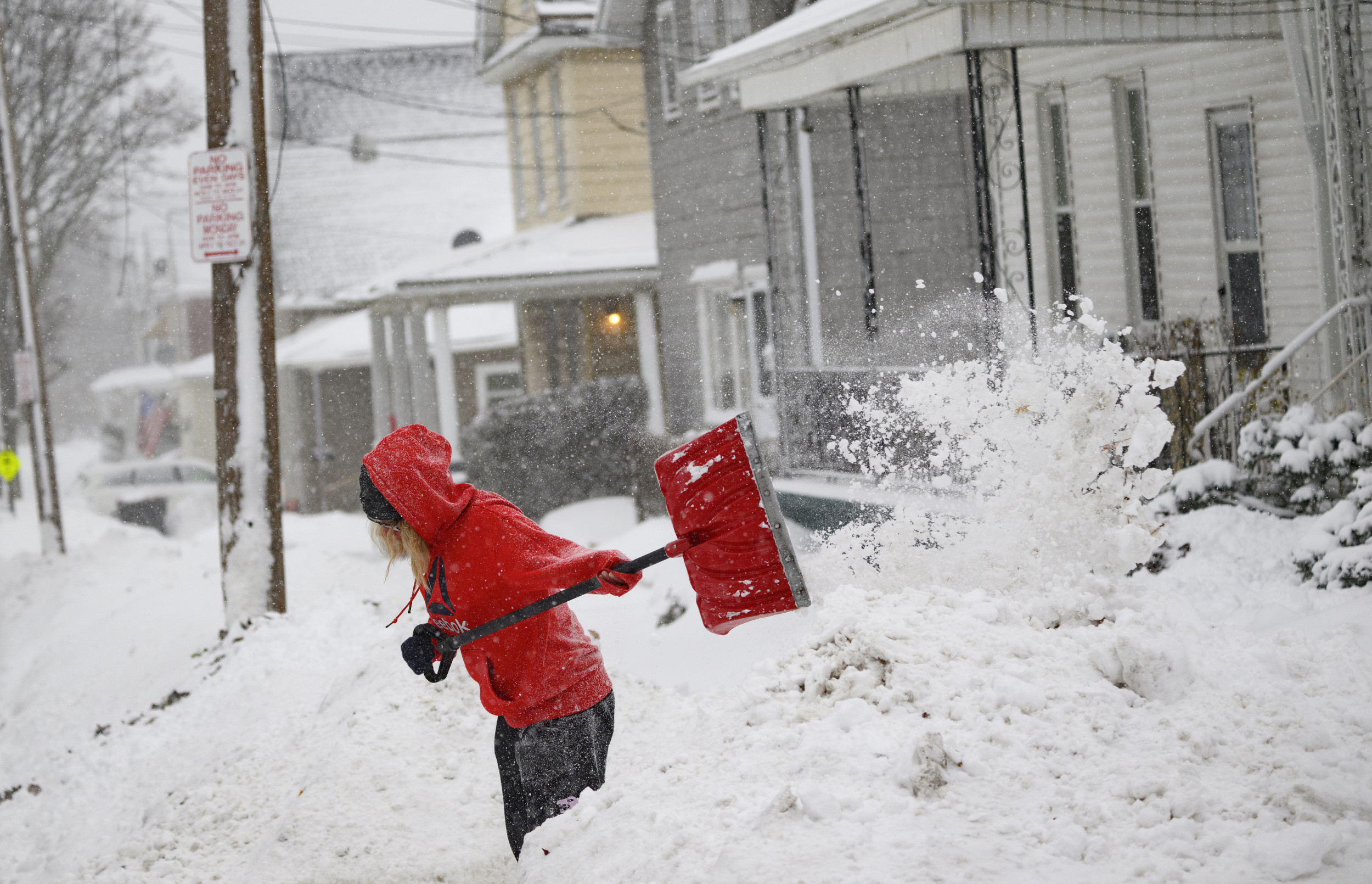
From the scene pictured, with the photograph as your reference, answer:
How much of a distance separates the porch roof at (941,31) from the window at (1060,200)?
278cm

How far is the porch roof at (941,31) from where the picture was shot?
27.3 ft

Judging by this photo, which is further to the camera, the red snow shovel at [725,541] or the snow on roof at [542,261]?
the snow on roof at [542,261]

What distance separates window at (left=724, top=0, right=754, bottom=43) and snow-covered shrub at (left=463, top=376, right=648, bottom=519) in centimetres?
463

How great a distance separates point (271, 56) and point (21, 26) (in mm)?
5725

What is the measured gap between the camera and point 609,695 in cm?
412

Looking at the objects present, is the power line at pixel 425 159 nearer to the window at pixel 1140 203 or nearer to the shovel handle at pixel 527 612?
the window at pixel 1140 203

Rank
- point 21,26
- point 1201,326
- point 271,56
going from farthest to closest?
point 271,56, point 21,26, point 1201,326

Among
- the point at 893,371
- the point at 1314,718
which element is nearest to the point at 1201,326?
the point at 893,371

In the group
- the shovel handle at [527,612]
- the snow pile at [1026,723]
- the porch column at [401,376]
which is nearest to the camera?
the snow pile at [1026,723]

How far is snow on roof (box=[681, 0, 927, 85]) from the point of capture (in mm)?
8680

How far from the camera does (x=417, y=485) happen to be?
3879 mm

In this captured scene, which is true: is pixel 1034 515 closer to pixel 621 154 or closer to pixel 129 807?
pixel 129 807

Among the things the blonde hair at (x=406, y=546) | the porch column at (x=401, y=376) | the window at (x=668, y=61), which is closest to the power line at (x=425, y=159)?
the porch column at (x=401, y=376)

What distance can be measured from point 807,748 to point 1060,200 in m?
9.15
